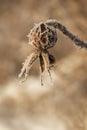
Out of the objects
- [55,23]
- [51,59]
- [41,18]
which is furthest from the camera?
[41,18]

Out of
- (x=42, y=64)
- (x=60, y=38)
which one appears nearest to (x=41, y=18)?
(x=60, y=38)

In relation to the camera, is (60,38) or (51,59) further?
(60,38)

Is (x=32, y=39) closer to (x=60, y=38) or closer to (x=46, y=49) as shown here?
(x=46, y=49)

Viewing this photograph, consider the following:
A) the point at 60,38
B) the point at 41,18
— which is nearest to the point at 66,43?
the point at 60,38

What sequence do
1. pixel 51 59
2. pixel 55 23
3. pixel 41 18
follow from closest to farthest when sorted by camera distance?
1. pixel 55 23
2. pixel 51 59
3. pixel 41 18

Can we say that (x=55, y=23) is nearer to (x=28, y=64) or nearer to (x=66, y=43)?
(x=28, y=64)

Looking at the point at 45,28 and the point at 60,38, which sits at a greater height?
the point at 60,38
